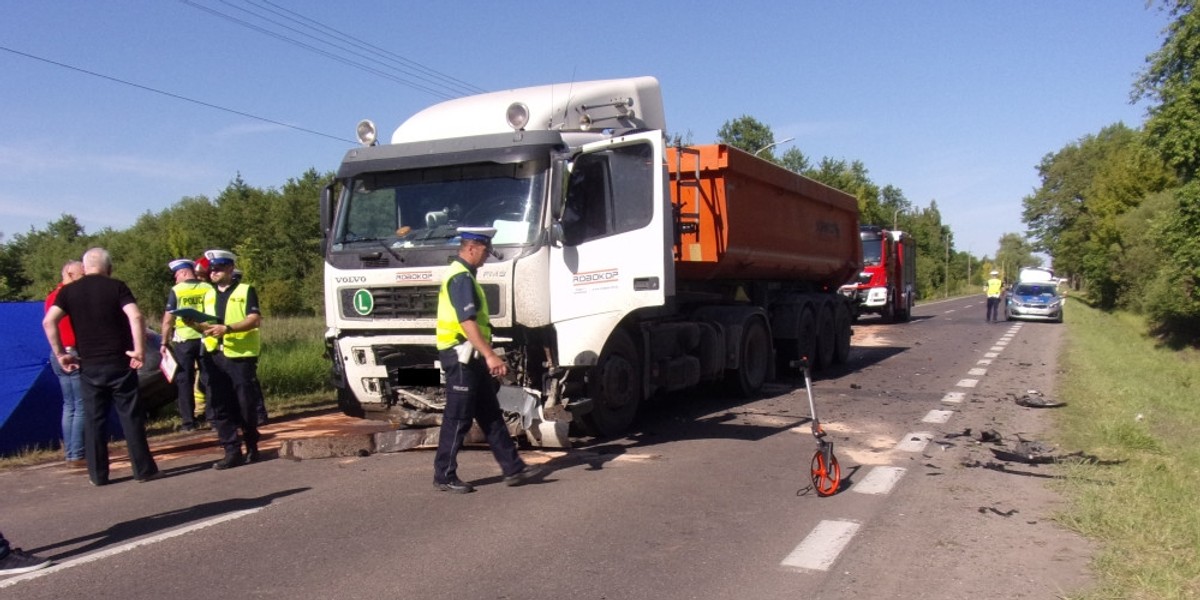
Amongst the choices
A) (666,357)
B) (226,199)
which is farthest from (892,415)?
(226,199)

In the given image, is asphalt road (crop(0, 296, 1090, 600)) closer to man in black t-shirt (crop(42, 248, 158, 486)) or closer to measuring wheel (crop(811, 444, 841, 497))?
measuring wheel (crop(811, 444, 841, 497))

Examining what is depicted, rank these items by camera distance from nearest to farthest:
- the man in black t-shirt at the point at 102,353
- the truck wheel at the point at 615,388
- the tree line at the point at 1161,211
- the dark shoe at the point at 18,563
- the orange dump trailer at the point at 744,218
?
the dark shoe at the point at 18,563 → the man in black t-shirt at the point at 102,353 → the truck wheel at the point at 615,388 → the orange dump trailer at the point at 744,218 → the tree line at the point at 1161,211

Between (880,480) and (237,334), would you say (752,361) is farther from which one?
(237,334)

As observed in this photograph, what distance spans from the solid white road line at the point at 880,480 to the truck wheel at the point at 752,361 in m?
3.76

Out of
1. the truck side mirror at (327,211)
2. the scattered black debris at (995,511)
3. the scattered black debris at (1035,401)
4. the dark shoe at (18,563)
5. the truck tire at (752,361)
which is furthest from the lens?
the truck tire at (752,361)

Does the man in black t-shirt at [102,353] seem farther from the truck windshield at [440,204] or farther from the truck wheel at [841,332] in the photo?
the truck wheel at [841,332]

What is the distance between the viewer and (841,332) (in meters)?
15.6

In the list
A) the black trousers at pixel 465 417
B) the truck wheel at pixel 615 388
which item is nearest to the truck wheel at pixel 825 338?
the truck wheel at pixel 615 388

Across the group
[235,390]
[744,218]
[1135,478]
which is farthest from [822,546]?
[744,218]

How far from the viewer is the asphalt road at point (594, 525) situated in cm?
449

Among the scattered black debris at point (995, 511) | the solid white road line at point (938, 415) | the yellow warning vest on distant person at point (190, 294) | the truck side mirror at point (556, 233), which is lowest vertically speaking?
the scattered black debris at point (995, 511)

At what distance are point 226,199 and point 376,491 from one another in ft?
232

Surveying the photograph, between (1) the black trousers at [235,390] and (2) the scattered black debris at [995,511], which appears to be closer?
(2) the scattered black debris at [995,511]

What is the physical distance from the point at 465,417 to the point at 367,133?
333cm
